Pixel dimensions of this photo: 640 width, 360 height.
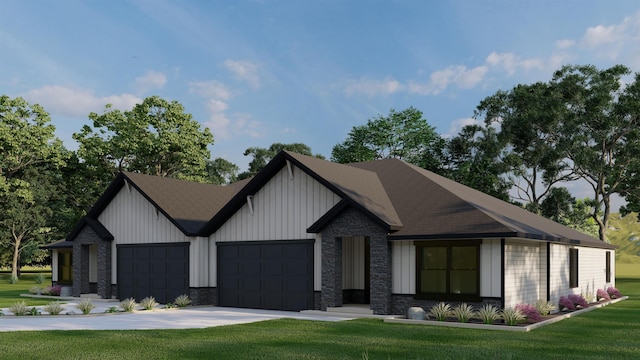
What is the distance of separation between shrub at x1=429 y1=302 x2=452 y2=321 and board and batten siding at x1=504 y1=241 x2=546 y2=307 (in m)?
1.79

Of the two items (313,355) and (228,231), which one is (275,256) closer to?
(228,231)

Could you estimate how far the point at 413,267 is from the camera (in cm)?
2081

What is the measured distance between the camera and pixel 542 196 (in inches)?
2228

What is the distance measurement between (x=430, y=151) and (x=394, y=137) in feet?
14.4

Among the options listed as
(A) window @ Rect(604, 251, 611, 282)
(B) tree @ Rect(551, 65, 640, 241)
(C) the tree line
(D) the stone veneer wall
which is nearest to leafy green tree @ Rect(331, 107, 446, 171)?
(C) the tree line

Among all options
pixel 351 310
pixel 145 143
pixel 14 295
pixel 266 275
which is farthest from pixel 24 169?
pixel 351 310

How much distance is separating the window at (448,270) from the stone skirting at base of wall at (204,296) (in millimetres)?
9740

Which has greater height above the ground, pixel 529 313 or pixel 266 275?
pixel 266 275

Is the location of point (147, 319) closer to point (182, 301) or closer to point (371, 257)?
point (182, 301)

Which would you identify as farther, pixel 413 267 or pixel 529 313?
pixel 413 267

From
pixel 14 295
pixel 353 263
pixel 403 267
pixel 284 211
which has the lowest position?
pixel 14 295

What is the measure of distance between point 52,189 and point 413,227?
45560 mm

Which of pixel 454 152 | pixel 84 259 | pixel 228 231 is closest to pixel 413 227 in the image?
pixel 228 231

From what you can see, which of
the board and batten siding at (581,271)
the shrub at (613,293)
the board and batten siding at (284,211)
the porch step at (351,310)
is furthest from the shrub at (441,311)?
the shrub at (613,293)
